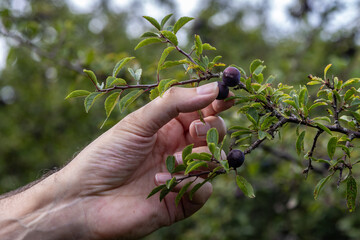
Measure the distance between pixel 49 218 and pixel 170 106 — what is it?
2.50ft

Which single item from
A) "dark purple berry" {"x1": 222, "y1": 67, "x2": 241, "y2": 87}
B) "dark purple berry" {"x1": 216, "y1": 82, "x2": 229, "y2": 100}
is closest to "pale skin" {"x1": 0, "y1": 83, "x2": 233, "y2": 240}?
"dark purple berry" {"x1": 216, "y1": 82, "x2": 229, "y2": 100}

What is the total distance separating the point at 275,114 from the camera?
46.6 inches

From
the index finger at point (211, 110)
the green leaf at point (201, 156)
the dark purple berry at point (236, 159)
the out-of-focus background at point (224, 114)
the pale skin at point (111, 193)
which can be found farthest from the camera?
the out-of-focus background at point (224, 114)

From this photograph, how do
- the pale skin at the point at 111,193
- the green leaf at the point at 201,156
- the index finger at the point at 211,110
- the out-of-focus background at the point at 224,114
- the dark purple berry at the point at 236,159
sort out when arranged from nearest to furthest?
the green leaf at the point at 201,156 → the dark purple berry at the point at 236,159 → the index finger at the point at 211,110 → the pale skin at the point at 111,193 → the out-of-focus background at the point at 224,114

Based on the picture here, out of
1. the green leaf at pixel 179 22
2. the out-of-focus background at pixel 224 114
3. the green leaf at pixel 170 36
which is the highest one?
the green leaf at pixel 179 22

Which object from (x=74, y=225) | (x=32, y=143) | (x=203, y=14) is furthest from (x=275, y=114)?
(x=32, y=143)

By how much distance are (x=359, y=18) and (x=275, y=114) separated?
8.86 ft

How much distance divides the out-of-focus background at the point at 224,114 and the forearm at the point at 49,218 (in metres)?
0.41

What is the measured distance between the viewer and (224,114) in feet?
9.86

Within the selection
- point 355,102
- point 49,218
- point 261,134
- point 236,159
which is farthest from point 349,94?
point 49,218

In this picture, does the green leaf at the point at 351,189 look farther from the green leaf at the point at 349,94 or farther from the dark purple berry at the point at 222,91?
the dark purple berry at the point at 222,91

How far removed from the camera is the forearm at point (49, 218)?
→ 162 centimetres

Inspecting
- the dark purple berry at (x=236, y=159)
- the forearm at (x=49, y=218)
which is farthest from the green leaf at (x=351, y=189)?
the forearm at (x=49, y=218)

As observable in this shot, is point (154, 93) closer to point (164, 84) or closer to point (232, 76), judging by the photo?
point (164, 84)
